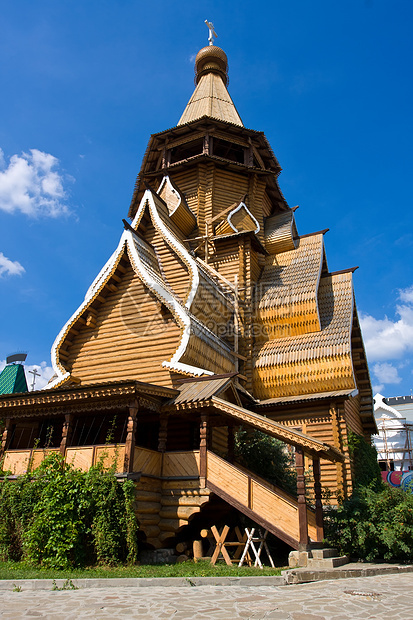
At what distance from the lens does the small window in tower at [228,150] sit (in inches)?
1025

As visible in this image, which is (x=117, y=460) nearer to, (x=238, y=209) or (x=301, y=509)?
(x=301, y=509)

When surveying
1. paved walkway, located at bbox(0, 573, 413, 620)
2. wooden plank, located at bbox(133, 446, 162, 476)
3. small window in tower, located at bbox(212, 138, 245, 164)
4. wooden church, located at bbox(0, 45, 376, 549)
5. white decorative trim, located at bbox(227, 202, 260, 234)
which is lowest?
paved walkway, located at bbox(0, 573, 413, 620)

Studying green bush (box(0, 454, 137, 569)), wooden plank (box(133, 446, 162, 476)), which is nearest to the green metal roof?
green bush (box(0, 454, 137, 569))

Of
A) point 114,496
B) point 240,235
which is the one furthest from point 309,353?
point 114,496

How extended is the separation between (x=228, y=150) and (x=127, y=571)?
2177cm

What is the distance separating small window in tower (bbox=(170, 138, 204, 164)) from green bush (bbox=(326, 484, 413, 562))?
1970 centimetres

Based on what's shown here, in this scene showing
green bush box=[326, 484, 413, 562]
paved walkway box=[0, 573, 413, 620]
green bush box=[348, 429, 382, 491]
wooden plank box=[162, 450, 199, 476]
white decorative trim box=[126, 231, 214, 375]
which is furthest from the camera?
green bush box=[348, 429, 382, 491]

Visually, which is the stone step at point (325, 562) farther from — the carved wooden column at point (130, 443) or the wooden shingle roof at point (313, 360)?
the wooden shingle roof at point (313, 360)

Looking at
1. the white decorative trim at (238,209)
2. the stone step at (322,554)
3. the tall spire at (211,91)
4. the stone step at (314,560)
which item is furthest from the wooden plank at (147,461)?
the tall spire at (211,91)

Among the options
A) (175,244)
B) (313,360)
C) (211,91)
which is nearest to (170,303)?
(175,244)

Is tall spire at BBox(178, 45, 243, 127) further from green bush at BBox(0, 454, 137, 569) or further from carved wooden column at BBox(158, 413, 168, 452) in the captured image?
green bush at BBox(0, 454, 137, 569)

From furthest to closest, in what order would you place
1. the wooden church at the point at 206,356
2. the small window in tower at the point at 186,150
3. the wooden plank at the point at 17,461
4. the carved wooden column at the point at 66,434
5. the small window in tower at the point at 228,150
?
1. the small window in tower at the point at 228,150
2. the small window in tower at the point at 186,150
3. the wooden plank at the point at 17,461
4. the carved wooden column at the point at 66,434
5. the wooden church at the point at 206,356

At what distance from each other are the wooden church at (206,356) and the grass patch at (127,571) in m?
1.18

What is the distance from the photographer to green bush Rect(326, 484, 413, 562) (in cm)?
1023
